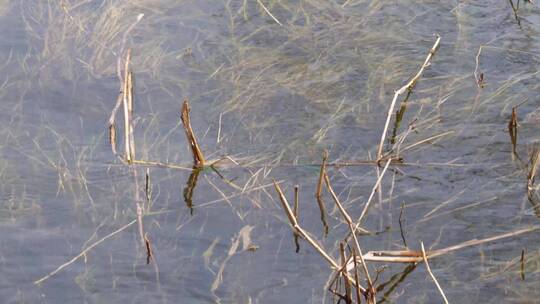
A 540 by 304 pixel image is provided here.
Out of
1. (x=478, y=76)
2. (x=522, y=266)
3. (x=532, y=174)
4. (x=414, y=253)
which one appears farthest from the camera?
(x=478, y=76)

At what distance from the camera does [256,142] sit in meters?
3.34

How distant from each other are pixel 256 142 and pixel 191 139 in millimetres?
309

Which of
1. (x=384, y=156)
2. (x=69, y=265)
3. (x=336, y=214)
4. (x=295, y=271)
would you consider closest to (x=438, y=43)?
(x=384, y=156)

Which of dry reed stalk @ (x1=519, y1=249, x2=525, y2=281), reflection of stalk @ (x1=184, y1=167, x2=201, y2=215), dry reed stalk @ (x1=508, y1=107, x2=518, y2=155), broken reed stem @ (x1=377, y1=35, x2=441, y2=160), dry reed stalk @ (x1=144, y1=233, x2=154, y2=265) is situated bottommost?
dry reed stalk @ (x1=519, y1=249, x2=525, y2=281)

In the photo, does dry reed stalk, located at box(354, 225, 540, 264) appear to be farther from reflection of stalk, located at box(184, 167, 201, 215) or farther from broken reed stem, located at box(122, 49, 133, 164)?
broken reed stem, located at box(122, 49, 133, 164)

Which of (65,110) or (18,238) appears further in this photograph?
(65,110)

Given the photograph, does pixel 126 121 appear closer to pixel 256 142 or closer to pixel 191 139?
pixel 191 139

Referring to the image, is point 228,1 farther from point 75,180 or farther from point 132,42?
point 75,180

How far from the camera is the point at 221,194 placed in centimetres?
310

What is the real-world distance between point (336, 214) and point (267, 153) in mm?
428

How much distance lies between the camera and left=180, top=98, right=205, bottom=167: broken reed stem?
305cm

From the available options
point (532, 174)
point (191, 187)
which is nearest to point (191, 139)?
point (191, 187)

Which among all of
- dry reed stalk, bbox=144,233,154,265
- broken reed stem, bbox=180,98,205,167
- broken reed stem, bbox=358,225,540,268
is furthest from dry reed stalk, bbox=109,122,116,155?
broken reed stem, bbox=358,225,540,268

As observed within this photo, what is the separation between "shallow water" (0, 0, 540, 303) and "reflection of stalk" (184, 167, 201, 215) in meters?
0.01
